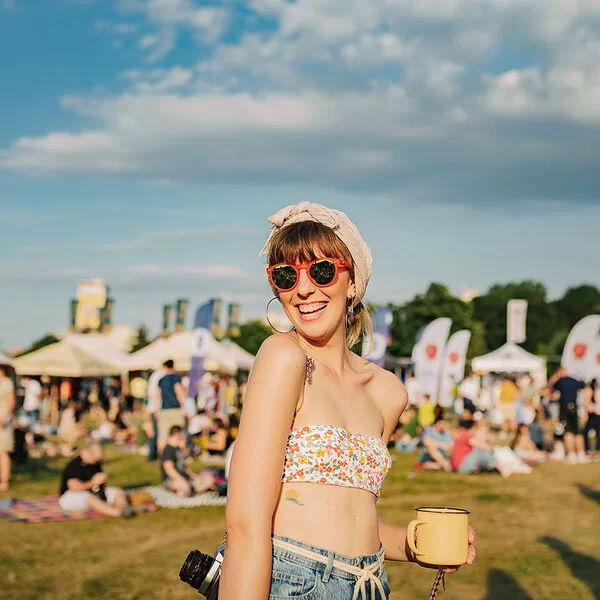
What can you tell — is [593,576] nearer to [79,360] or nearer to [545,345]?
[79,360]

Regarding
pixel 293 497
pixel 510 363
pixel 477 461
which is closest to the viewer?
pixel 293 497

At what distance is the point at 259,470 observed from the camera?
6.39ft

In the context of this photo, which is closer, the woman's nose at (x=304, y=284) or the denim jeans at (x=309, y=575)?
the denim jeans at (x=309, y=575)

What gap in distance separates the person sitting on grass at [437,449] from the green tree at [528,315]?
3066 inches

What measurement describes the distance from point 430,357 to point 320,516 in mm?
22692

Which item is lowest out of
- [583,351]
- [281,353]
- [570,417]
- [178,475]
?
[178,475]

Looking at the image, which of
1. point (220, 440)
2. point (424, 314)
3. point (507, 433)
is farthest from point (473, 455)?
point (424, 314)

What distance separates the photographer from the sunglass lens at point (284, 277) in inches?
90.4

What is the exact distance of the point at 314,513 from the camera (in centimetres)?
206

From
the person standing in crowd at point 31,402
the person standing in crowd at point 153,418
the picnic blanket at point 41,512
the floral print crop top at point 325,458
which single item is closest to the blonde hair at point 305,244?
the floral print crop top at point 325,458

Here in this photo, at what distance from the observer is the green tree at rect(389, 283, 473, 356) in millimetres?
67438

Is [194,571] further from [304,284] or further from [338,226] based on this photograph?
[338,226]

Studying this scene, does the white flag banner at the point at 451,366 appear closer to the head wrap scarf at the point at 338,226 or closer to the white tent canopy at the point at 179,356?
the white tent canopy at the point at 179,356

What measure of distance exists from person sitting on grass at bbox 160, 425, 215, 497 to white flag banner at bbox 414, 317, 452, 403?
12697 mm
